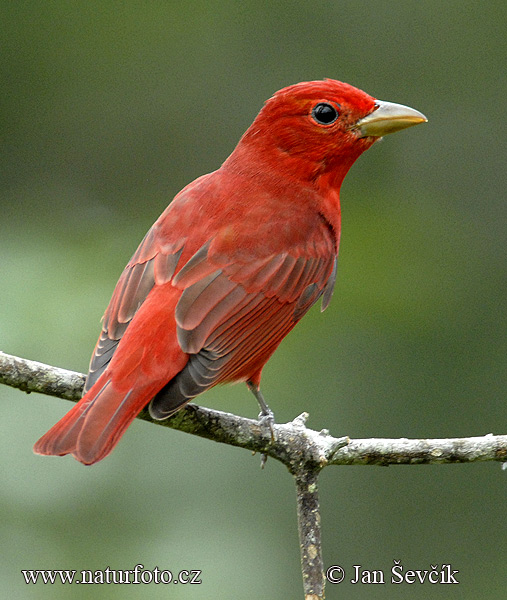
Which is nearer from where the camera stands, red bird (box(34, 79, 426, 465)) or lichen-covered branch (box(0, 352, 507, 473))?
lichen-covered branch (box(0, 352, 507, 473))

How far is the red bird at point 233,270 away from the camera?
2930 mm

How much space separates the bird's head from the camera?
3637mm

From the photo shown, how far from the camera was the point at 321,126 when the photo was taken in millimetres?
3697

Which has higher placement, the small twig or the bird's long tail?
the bird's long tail

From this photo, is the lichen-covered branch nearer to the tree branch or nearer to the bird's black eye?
the tree branch

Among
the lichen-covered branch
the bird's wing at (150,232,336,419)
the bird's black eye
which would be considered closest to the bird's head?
the bird's black eye

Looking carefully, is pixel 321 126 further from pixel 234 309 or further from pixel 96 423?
pixel 96 423

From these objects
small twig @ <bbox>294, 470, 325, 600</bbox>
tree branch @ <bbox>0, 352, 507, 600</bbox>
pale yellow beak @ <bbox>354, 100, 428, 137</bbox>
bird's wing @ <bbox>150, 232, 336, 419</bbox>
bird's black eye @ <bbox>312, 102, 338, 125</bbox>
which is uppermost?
bird's black eye @ <bbox>312, 102, 338, 125</bbox>

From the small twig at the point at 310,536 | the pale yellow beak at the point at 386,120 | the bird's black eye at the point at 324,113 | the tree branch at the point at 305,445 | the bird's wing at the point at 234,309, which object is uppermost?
the bird's black eye at the point at 324,113

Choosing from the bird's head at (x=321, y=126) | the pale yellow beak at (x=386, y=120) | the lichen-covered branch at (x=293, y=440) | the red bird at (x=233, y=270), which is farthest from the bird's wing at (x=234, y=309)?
the pale yellow beak at (x=386, y=120)

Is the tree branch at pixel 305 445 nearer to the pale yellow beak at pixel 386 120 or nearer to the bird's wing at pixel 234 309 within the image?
the bird's wing at pixel 234 309

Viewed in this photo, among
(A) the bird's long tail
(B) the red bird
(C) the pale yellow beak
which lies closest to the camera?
(A) the bird's long tail

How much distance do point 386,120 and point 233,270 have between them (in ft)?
2.72

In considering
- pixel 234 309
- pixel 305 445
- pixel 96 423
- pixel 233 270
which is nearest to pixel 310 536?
pixel 305 445
